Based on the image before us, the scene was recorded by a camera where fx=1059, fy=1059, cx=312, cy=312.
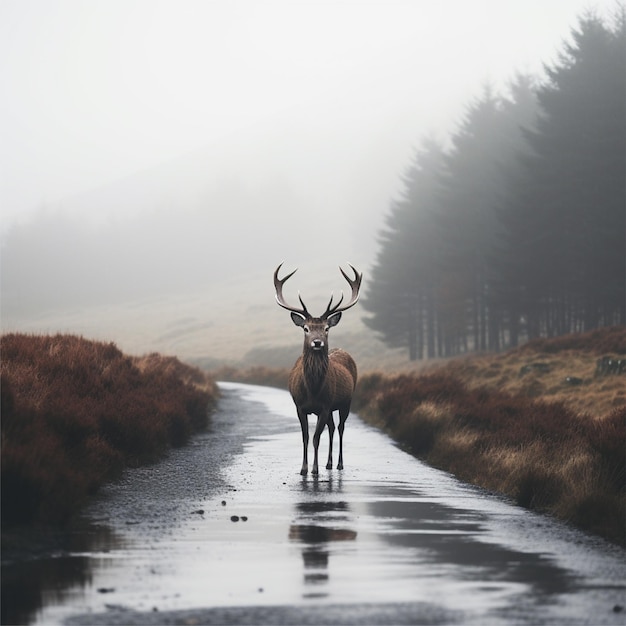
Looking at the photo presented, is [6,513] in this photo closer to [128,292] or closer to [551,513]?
[551,513]

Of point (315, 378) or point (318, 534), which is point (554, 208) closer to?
point (315, 378)

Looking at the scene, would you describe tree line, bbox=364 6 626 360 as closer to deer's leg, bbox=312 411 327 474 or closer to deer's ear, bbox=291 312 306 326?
deer's leg, bbox=312 411 327 474

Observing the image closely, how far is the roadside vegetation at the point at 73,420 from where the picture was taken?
30.2 feet

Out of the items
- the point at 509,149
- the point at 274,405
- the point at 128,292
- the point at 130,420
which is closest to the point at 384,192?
the point at 128,292

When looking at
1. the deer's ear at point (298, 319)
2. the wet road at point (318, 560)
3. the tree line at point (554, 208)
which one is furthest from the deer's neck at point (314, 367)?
the tree line at point (554, 208)

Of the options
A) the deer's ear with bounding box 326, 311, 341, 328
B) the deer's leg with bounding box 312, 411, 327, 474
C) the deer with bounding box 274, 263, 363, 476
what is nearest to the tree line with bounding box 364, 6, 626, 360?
the deer with bounding box 274, 263, 363, 476

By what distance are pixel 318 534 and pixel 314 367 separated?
5.43 meters

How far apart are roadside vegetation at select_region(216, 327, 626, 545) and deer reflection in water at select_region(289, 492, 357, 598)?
232cm

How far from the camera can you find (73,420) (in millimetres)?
13047

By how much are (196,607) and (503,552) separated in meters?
3.09

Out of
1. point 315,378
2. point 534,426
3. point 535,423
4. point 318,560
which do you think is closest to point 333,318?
point 315,378

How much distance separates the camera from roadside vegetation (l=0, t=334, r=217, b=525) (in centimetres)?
921

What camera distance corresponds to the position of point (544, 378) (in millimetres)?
31453

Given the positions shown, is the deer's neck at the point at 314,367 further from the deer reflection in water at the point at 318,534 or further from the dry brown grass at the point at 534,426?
the deer reflection in water at the point at 318,534
